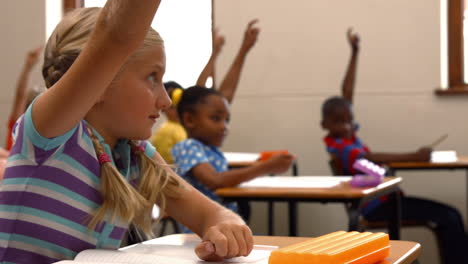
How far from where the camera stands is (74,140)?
1020 millimetres

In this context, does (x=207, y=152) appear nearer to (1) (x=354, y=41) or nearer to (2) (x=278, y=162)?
(2) (x=278, y=162)

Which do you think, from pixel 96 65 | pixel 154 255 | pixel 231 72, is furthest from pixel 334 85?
pixel 96 65

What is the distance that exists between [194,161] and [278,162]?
0.34 meters

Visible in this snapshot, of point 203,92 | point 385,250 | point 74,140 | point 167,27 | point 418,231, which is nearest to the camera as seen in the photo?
point 385,250

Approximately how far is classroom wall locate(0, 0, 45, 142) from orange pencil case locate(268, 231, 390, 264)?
196 inches

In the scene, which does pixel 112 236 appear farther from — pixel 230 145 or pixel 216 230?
pixel 230 145

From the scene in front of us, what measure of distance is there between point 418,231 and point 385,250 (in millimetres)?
3841

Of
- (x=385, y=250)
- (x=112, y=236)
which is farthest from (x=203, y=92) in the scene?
(x=385, y=250)

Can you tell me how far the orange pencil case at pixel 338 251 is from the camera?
769 mm

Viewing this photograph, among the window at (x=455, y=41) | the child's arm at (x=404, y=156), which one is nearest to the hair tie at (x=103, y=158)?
the child's arm at (x=404, y=156)

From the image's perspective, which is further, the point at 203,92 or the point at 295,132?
the point at 295,132

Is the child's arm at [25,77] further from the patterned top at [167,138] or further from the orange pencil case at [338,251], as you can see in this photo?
the orange pencil case at [338,251]

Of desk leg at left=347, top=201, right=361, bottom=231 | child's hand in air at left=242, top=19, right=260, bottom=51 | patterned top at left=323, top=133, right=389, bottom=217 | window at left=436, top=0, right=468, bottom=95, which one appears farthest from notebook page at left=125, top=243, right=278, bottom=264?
window at left=436, top=0, right=468, bottom=95

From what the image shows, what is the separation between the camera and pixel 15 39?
220 inches
